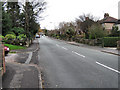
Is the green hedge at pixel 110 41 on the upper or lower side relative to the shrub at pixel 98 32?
lower

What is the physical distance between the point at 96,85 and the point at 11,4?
125ft

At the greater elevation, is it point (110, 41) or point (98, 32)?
point (98, 32)

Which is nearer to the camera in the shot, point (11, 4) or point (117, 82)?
point (117, 82)

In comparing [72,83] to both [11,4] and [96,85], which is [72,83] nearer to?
[96,85]

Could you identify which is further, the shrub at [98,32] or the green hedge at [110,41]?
the shrub at [98,32]

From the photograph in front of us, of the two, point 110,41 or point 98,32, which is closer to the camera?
point 110,41

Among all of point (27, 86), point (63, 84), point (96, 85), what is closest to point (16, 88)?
point (27, 86)

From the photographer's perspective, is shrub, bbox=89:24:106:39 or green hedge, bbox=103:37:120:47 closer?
green hedge, bbox=103:37:120:47


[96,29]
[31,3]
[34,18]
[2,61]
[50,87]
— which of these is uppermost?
[31,3]

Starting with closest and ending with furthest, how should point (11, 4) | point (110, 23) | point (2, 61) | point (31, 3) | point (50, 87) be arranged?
point (50, 87) → point (2, 61) → point (31, 3) → point (11, 4) → point (110, 23)

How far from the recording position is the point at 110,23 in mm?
50906

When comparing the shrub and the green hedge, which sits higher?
the shrub

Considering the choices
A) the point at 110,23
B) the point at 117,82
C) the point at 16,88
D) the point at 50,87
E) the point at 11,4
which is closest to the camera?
the point at 16,88

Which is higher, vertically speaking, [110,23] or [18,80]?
[110,23]
